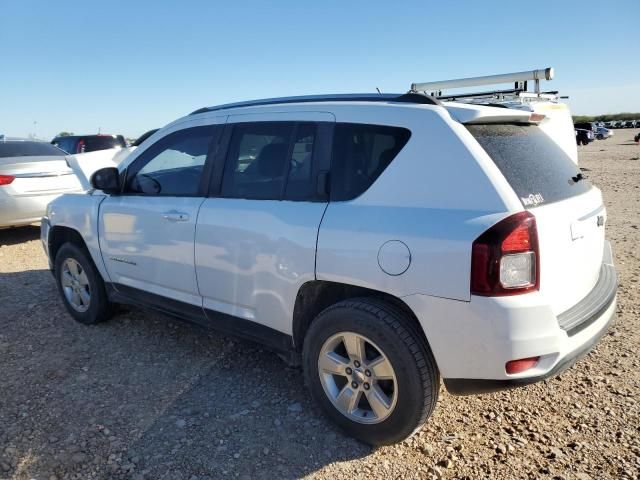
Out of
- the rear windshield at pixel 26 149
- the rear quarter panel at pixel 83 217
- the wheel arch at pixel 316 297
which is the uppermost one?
the rear windshield at pixel 26 149

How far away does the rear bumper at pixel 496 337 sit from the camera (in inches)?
84.3

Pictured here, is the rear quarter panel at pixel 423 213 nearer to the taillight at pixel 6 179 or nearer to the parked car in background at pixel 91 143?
the taillight at pixel 6 179

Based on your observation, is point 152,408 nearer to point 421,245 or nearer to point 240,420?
point 240,420

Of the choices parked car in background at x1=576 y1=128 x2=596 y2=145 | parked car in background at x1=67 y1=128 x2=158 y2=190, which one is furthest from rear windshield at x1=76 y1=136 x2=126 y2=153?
parked car in background at x1=576 y1=128 x2=596 y2=145

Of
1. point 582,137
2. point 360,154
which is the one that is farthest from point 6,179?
point 582,137

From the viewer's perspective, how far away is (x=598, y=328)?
257 cm

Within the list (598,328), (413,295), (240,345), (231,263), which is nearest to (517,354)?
(413,295)

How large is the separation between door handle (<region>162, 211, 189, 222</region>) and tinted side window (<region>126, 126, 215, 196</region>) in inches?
6.4

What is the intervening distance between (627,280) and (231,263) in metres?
4.24

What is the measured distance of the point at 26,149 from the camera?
25.9 feet

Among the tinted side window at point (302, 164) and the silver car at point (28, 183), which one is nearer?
the tinted side window at point (302, 164)

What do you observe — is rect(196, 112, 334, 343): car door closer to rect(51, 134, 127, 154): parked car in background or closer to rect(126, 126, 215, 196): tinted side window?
rect(126, 126, 215, 196): tinted side window

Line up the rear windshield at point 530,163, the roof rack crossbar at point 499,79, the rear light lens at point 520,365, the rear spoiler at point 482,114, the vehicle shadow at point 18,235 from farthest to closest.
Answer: the vehicle shadow at point 18,235 < the roof rack crossbar at point 499,79 < the rear spoiler at point 482,114 < the rear windshield at point 530,163 < the rear light lens at point 520,365

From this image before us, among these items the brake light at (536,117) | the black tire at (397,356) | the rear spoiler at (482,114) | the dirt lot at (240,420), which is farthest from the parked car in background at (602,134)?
the black tire at (397,356)
